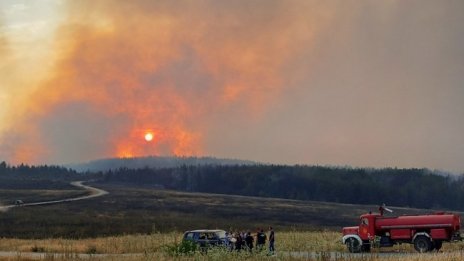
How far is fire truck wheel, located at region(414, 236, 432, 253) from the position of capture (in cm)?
3659

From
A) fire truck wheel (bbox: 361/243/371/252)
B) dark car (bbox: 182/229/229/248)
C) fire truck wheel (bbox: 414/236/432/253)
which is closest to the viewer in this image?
fire truck wheel (bbox: 414/236/432/253)

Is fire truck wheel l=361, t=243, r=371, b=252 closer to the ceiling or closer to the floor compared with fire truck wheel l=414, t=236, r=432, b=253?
closer to the floor

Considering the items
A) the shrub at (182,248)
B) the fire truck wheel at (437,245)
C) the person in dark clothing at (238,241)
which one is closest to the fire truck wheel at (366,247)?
the fire truck wheel at (437,245)

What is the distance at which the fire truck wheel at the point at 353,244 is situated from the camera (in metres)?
36.6

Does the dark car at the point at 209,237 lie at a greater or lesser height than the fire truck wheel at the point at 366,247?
greater

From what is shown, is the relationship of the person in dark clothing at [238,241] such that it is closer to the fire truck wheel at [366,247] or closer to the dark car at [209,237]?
the dark car at [209,237]

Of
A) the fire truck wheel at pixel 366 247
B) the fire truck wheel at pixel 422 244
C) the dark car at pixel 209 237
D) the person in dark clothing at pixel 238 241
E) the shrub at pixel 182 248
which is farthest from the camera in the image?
the fire truck wheel at pixel 366 247

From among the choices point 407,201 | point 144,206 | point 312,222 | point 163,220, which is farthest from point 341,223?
point 407,201

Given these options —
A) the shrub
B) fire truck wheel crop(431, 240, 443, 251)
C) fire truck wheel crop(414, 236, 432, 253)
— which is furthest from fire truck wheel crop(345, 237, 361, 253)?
the shrub

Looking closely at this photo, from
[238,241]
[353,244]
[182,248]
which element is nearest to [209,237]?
[238,241]

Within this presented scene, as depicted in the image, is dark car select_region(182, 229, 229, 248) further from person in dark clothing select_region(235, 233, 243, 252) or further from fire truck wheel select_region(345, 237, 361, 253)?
fire truck wheel select_region(345, 237, 361, 253)

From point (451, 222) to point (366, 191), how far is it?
15599 centimetres

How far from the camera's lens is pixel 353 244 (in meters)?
37.3

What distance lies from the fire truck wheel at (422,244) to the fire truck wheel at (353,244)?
13.1 feet
